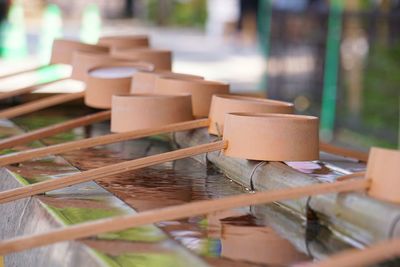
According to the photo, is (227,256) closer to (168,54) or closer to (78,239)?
(78,239)

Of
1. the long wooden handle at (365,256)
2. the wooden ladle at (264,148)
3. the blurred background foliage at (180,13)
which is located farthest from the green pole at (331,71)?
the blurred background foliage at (180,13)

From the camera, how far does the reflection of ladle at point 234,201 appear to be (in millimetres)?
1685

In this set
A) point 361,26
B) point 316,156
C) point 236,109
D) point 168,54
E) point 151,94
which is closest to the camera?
point 316,156

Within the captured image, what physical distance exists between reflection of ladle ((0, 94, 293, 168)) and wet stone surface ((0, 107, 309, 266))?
6 centimetres

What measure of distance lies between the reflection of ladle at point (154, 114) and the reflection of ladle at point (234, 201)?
79cm

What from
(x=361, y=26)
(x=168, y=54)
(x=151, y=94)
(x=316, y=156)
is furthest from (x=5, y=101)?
(x=361, y=26)

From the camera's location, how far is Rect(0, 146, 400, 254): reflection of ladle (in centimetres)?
168

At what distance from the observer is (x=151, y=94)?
117 inches

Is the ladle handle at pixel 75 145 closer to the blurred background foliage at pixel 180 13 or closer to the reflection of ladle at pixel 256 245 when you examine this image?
the reflection of ladle at pixel 256 245

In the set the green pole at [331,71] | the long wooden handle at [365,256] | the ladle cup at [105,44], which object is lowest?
the green pole at [331,71]

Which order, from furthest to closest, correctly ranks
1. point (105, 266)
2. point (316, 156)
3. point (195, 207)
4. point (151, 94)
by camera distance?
point (151, 94) < point (316, 156) < point (195, 207) < point (105, 266)

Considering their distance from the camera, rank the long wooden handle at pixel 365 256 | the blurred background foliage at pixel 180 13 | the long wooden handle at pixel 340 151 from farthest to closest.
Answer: the blurred background foliage at pixel 180 13 < the long wooden handle at pixel 340 151 < the long wooden handle at pixel 365 256

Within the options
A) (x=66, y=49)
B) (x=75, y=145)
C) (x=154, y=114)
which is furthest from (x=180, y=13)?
(x=75, y=145)

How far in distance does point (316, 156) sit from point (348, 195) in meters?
0.53
